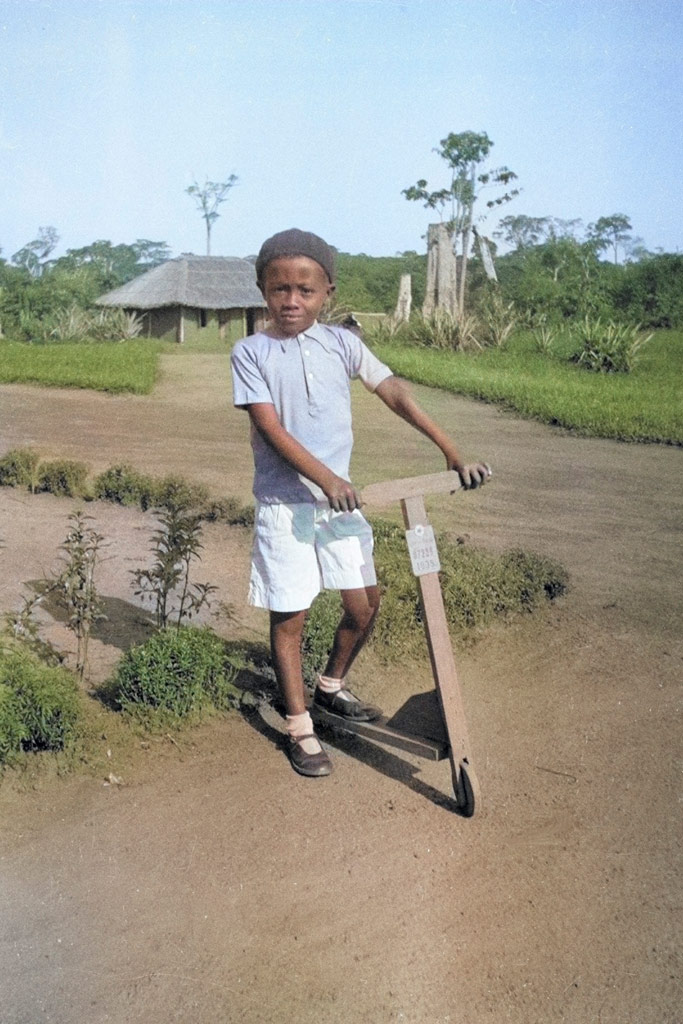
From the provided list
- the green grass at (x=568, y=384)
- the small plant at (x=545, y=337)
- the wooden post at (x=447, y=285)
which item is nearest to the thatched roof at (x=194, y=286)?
the wooden post at (x=447, y=285)

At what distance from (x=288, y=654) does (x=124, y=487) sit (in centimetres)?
320

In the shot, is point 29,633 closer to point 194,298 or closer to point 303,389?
point 303,389

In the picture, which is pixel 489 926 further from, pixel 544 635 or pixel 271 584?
pixel 544 635

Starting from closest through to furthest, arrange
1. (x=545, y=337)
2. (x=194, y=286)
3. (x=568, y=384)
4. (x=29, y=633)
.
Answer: (x=29, y=633)
(x=568, y=384)
(x=545, y=337)
(x=194, y=286)

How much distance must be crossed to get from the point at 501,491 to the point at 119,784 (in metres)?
3.91

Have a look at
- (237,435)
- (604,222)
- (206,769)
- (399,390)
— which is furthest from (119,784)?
(604,222)

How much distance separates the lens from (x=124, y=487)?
6.45m

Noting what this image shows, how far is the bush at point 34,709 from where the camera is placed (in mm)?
3395

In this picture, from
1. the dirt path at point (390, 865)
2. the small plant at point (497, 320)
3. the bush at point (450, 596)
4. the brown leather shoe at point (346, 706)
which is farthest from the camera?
the small plant at point (497, 320)

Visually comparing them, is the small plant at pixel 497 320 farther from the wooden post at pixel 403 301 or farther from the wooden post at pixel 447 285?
the wooden post at pixel 403 301

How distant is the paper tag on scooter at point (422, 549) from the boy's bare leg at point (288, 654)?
0.52 metres

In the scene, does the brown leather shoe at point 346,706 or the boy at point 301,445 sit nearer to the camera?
the boy at point 301,445

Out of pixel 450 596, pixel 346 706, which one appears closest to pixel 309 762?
pixel 346 706

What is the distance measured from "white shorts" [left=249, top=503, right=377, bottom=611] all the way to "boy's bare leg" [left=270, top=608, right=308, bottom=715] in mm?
97
